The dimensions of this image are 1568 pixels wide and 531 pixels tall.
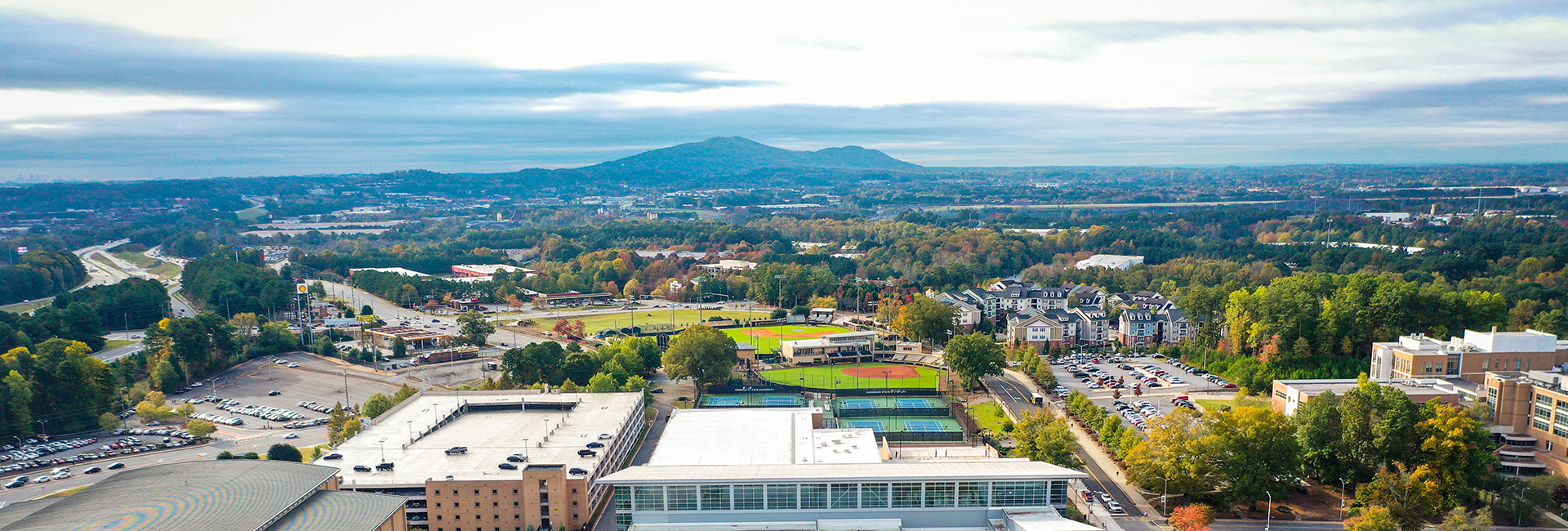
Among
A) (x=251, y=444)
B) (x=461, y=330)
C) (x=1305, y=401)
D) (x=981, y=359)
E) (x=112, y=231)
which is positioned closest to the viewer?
(x=1305, y=401)

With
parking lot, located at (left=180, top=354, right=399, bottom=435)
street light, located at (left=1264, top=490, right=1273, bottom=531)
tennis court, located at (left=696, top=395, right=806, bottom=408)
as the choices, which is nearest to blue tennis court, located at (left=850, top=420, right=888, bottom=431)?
tennis court, located at (left=696, top=395, right=806, bottom=408)

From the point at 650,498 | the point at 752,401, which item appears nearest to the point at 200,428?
the point at 752,401

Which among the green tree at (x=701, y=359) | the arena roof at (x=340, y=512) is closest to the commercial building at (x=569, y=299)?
the green tree at (x=701, y=359)

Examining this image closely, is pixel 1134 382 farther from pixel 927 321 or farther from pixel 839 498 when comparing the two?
pixel 839 498

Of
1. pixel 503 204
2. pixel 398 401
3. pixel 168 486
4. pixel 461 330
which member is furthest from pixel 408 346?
pixel 503 204

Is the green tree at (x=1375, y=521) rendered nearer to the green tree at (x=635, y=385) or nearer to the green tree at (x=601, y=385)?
the green tree at (x=635, y=385)

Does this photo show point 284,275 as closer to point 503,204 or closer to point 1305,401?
point 1305,401

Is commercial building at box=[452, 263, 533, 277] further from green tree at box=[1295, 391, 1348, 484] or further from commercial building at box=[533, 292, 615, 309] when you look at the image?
green tree at box=[1295, 391, 1348, 484]
